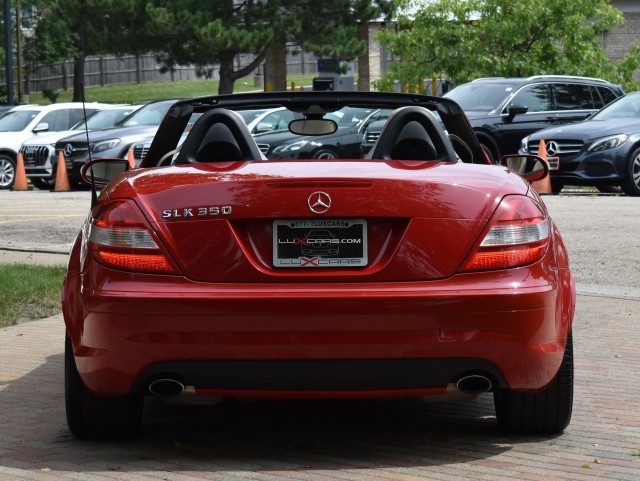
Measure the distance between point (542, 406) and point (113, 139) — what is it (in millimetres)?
19310

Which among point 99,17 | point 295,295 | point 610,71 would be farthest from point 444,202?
point 99,17

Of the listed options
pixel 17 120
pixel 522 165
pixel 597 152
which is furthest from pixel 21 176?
pixel 522 165

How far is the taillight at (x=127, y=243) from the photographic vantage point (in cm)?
479

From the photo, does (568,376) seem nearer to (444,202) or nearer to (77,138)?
(444,202)

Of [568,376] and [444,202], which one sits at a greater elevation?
[444,202]

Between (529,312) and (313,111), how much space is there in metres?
1.63

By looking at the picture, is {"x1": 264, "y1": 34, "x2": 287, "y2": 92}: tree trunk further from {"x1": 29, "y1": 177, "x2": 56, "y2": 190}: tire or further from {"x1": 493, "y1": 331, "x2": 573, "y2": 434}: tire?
{"x1": 493, "y1": 331, "x2": 573, "y2": 434}: tire

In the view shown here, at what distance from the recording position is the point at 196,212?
4.80m

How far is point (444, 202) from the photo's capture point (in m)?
4.84

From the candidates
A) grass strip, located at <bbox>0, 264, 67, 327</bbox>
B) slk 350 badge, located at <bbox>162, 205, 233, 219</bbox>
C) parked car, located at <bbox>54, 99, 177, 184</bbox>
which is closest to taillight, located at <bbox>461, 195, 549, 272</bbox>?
slk 350 badge, located at <bbox>162, 205, 233, 219</bbox>

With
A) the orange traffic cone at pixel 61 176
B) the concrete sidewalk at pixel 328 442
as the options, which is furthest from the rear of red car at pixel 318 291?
the orange traffic cone at pixel 61 176

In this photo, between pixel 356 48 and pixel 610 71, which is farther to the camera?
pixel 356 48

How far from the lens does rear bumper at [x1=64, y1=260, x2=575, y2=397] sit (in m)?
4.65

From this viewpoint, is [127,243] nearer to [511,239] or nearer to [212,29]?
[511,239]
